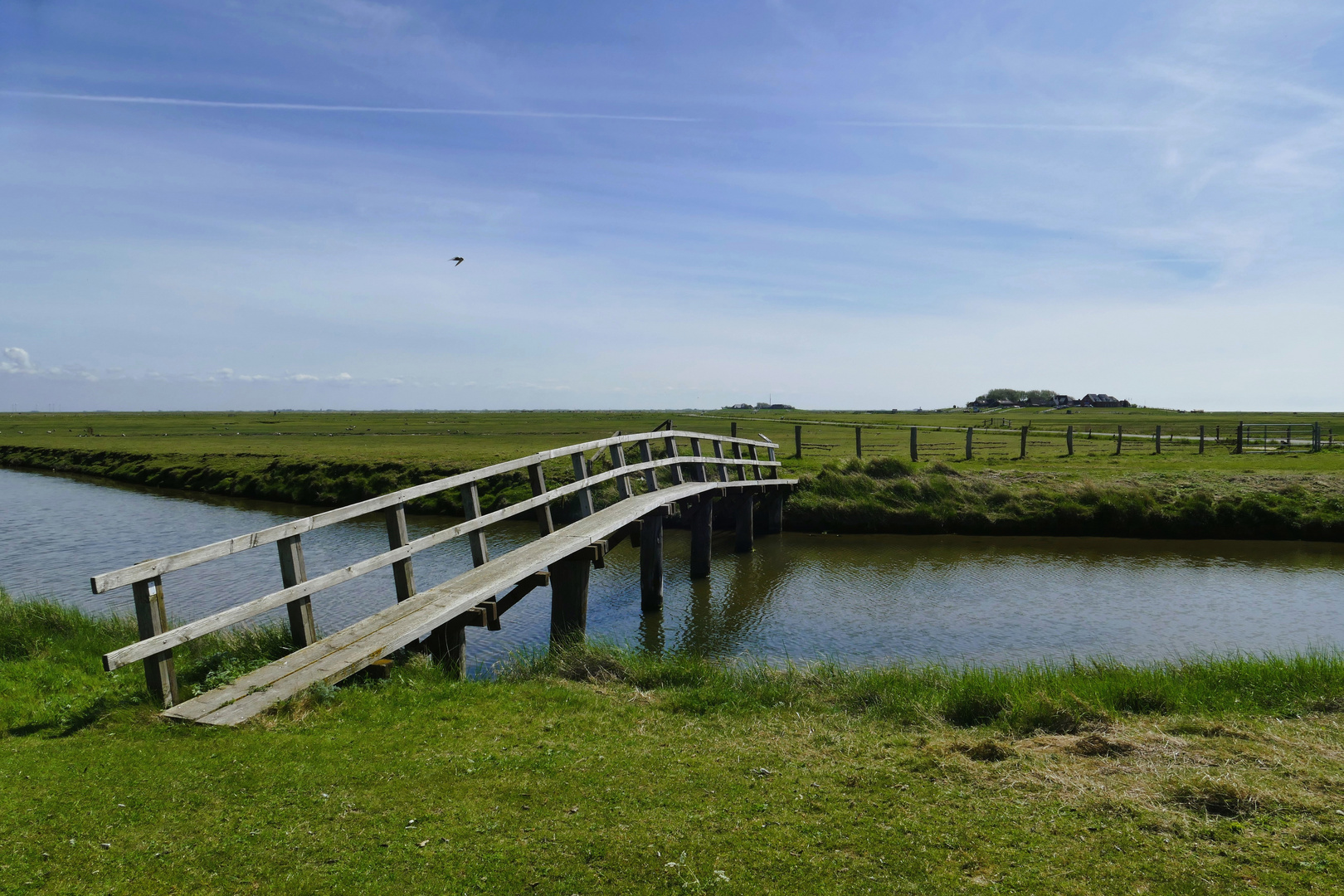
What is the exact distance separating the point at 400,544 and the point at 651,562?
858 centimetres

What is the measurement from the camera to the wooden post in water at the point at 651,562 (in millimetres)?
17094

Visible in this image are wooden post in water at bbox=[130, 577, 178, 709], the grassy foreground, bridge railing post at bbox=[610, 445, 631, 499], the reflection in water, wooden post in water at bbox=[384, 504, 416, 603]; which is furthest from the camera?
bridge railing post at bbox=[610, 445, 631, 499]

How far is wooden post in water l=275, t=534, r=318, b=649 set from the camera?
7.71 m

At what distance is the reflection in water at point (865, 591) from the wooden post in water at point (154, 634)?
5801mm

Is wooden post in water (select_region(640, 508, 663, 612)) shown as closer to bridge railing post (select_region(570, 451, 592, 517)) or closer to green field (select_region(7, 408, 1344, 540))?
bridge railing post (select_region(570, 451, 592, 517))

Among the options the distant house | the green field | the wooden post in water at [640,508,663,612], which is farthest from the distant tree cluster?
the wooden post in water at [640,508,663,612]

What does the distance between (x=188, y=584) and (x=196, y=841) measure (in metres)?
15.5

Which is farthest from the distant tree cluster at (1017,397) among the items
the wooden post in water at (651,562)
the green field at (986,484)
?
the wooden post in water at (651,562)

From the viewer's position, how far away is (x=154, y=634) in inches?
267

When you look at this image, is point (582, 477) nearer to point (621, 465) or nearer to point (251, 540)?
point (621, 465)

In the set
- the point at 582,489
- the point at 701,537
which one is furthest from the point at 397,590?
the point at 701,537

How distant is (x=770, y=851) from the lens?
190 inches

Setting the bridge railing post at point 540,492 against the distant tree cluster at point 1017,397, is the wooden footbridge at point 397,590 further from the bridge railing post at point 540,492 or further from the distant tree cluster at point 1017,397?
the distant tree cluster at point 1017,397

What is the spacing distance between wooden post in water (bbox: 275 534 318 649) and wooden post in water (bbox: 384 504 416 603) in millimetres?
1042
